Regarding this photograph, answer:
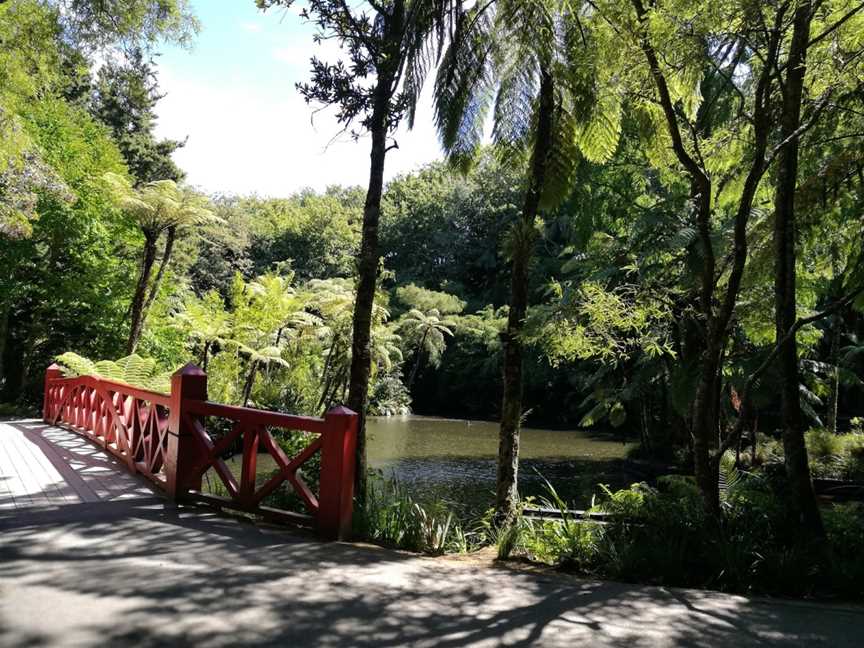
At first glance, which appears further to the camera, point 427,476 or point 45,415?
point 427,476

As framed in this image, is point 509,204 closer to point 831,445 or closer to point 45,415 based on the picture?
point 831,445

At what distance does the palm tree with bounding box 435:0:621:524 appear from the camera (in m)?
7.10

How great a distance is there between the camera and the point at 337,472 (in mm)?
5172

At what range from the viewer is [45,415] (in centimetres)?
1305

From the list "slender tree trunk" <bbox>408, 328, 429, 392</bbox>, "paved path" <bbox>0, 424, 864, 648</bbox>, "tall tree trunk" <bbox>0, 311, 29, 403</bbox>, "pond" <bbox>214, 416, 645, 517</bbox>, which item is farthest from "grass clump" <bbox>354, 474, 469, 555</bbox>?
"slender tree trunk" <bbox>408, 328, 429, 392</bbox>

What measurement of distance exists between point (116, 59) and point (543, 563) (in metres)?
9.31

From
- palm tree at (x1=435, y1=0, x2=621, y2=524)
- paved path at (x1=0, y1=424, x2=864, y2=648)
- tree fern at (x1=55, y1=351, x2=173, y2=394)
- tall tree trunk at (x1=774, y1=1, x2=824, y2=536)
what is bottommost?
paved path at (x1=0, y1=424, x2=864, y2=648)

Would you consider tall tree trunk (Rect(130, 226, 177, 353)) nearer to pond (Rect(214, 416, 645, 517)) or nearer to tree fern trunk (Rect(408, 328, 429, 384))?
pond (Rect(214, 416, 645, 517))

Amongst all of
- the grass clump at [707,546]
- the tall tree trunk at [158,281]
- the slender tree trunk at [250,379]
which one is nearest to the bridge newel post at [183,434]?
the grass clump at [707,546]

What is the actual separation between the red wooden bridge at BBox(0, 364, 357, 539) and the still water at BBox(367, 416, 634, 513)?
11.8 feet

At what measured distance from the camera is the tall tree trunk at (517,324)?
23.8ft

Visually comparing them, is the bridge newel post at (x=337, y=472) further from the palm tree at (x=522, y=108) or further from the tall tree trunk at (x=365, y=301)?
the palm tree at (x=522, y=108)

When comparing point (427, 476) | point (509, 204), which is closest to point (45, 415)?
point (427, 476)

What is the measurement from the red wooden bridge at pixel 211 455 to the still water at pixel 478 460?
142 inches
